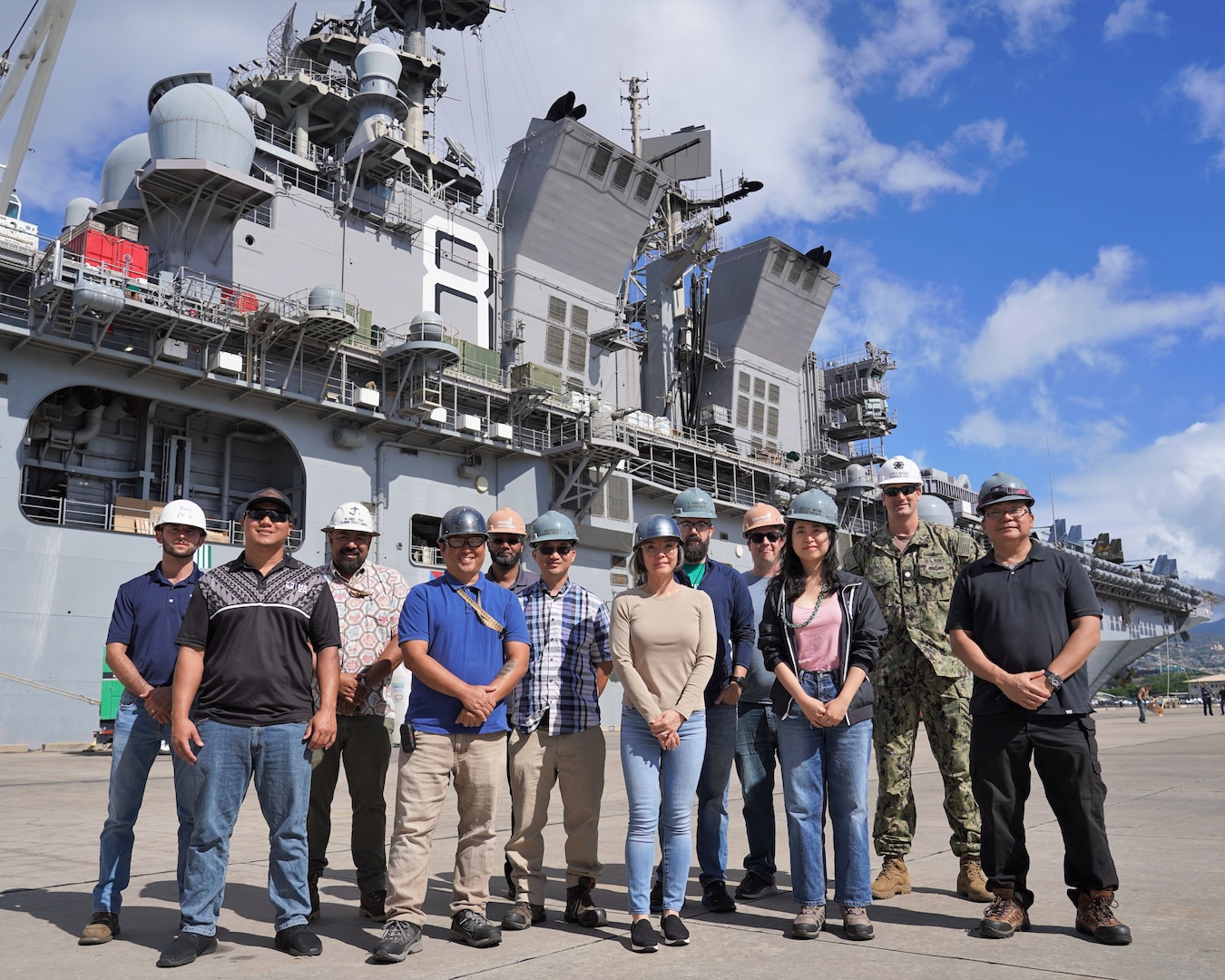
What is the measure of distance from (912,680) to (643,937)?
2.34m

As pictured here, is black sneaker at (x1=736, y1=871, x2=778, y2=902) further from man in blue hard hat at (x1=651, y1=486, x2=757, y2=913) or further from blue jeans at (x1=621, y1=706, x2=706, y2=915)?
blue jeans at (x1=621, y1=706, x2=706, y2=915)

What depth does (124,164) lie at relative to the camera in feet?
72.6

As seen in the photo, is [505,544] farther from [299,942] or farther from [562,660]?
[299,942]

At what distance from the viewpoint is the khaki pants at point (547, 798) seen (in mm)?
4637

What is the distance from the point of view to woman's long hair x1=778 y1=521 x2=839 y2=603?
187 inches

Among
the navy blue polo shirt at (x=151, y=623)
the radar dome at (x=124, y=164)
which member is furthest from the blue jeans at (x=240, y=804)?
the radar dome at (x=124, y=164)

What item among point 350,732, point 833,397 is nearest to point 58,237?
point 350,732

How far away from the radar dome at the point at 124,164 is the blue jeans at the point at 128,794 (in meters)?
21.1

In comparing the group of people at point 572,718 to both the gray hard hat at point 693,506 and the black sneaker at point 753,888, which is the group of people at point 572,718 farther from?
the gray hard hat at point 693,506

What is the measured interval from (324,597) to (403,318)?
820 inches

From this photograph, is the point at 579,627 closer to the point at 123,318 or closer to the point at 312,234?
the point at 123,318

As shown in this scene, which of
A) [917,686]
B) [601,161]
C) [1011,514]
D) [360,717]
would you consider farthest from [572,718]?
[601,161]

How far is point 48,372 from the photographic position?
18.4 meters

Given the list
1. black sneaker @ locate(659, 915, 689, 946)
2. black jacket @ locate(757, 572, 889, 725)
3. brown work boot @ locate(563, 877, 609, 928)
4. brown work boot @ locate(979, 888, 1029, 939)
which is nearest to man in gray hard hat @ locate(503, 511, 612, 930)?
brown work boot @ locate(563, 877, 609, 928)
